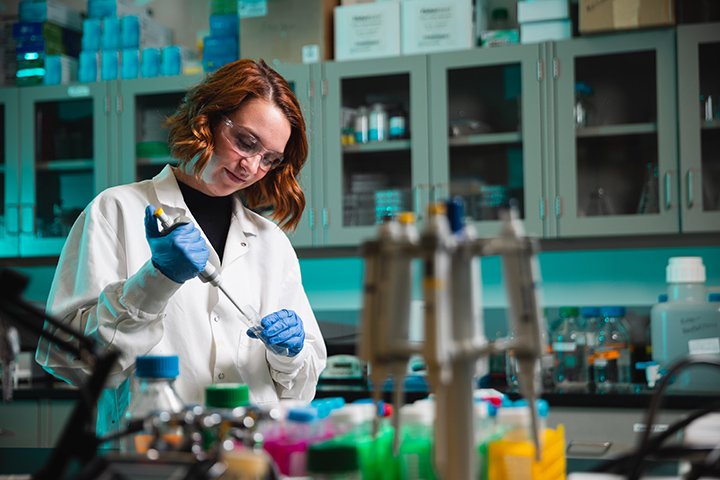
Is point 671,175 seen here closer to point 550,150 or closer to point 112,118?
point 550,150

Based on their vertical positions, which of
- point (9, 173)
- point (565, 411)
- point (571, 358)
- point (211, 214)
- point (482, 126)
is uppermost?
point (482, 126)

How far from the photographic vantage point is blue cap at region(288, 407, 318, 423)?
0.88 metres

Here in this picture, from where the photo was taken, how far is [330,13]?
3326mm

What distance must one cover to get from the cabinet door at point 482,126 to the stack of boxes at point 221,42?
81cm

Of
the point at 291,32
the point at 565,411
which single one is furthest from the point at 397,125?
the point at 565,411

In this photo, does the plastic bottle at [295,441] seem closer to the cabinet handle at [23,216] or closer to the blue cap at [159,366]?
the blue cap at [159,366]

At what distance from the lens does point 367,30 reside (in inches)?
127

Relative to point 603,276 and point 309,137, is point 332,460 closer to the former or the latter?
point 309,137

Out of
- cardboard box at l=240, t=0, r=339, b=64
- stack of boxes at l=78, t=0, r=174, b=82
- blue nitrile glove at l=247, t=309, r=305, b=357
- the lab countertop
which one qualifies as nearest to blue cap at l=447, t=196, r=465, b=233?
blue nitrile glove at l=247, t=309, r=305, b=357

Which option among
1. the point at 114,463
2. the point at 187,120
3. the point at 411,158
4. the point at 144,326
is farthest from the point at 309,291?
the point at 114,463

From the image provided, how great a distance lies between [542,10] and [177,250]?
6.73ft

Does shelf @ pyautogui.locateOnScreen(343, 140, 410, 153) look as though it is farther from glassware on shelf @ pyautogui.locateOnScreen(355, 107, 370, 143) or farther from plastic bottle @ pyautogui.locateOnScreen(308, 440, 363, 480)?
plastic bottle @ pyautogui.locateOnScreen(308, 440, 363, 480)

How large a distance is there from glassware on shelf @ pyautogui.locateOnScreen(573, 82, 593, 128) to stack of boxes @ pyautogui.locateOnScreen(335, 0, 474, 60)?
1.40 feet

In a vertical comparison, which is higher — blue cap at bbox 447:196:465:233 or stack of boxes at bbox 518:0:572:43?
stack of boxes at bbox 518:0:572:43
